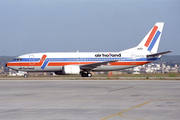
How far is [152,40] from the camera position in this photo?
1833 inches

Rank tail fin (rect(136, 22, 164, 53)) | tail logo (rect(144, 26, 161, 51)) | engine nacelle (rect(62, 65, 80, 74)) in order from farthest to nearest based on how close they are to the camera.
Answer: tail logo (rect(144, 26, 161, 51))
tail fin (rect(136, 22, 164, 53))
engine nacelle (rect(62, 65, 80, 74))

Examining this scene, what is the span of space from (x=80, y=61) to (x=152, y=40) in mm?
10953

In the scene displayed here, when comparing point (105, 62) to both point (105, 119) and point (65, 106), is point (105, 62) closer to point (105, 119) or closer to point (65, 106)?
point (65, 106)

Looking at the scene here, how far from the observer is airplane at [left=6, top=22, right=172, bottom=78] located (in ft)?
141

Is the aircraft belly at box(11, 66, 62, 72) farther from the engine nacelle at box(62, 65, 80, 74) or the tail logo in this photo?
the tail logo

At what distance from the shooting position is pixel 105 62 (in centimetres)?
4266

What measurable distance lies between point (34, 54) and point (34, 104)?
95.7 ft

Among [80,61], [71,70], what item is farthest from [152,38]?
[71,70]

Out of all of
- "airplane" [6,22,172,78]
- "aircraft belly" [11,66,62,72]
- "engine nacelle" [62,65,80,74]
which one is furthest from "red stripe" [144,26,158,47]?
"aircraft belly" [11,66,62,72]

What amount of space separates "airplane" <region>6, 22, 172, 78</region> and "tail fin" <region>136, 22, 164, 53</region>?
1.60ft

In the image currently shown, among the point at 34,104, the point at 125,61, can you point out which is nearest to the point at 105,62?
the point at 125,61

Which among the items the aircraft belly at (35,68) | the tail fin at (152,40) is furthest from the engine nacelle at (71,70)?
the tail fin at (152,40)

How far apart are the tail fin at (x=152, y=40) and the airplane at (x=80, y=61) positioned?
0.49 metres

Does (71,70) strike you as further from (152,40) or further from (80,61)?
(152,40)
